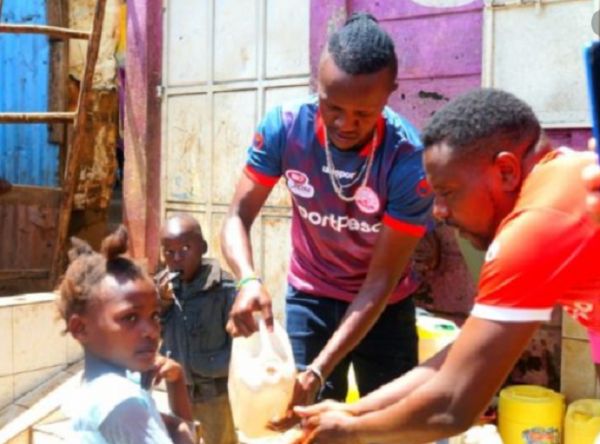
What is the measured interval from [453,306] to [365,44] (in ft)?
7.24

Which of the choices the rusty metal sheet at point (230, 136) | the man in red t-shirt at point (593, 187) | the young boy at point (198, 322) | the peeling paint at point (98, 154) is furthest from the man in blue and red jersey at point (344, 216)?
the peeling paint at point (98, 154)

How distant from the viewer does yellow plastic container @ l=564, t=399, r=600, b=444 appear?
3.74 metres

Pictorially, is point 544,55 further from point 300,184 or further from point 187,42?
point 187,42

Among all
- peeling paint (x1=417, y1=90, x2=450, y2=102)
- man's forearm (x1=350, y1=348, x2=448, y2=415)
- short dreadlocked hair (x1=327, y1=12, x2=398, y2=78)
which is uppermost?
peeling paint (x1=417, y1=90, x2=450, y2=102)

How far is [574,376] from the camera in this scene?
Answer: 3.99 meters

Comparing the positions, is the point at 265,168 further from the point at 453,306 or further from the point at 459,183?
the point at 453,306

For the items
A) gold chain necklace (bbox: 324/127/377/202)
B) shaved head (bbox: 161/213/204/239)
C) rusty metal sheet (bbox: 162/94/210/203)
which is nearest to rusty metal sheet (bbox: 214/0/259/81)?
rusty metal sheet (bbox: 162/94/210/203)

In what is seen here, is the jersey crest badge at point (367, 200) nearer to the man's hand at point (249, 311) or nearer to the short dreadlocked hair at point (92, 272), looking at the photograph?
the man's hand at point (249, 311)

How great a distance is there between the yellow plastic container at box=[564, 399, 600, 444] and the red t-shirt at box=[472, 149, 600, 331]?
84.3 inches

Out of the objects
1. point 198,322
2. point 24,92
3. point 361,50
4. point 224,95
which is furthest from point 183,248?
point 24,92

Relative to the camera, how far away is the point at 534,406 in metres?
3.89

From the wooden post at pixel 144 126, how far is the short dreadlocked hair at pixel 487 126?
426 centimetres

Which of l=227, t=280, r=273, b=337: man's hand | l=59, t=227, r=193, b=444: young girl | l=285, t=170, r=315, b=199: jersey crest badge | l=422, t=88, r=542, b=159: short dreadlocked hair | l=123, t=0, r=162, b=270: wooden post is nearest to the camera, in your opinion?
l=422, t=88, r=542, b=159: short dreadlocked hair

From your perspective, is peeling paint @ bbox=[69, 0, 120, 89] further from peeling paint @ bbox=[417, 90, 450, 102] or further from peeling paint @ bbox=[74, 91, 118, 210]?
peeling paint @ bbox=[417, 90, 450, 102]
